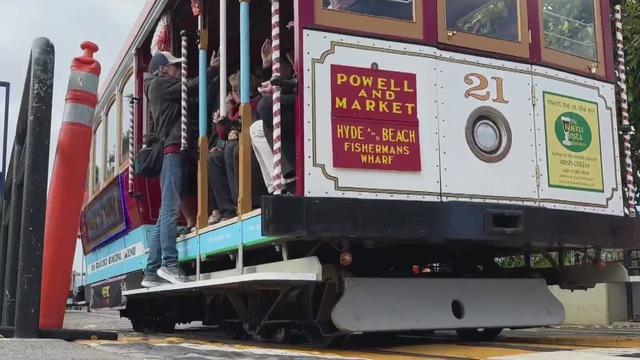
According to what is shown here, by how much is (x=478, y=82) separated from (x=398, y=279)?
1.48m

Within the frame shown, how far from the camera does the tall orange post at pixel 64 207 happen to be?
4.83 metres

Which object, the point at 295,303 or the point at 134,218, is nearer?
the point at 295,303

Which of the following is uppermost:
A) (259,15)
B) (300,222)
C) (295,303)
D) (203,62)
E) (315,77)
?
(259,15)

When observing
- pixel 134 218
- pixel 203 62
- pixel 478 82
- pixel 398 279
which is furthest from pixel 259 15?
pixel 398 279

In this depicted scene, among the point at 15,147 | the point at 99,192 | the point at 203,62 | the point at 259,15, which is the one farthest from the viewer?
the point at 99,192

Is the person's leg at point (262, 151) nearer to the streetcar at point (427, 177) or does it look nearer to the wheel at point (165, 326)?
the streetcar at point (427, 177)

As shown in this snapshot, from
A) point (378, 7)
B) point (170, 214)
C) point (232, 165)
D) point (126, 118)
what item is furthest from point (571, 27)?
point (126, 118)

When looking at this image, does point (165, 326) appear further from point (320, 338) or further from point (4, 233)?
point (320, 338)

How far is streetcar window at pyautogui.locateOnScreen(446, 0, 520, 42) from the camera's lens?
211 inches

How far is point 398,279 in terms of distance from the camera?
515 cm

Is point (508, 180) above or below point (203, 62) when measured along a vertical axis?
below

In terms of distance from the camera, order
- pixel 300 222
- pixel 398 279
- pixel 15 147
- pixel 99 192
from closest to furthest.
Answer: pixel 300 222, pixel 398 279, pixel 15 147, pixel 99 192

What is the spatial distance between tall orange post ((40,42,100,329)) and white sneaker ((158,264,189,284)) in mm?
1171

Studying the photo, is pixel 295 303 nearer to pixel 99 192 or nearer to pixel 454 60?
pixel 454 60
